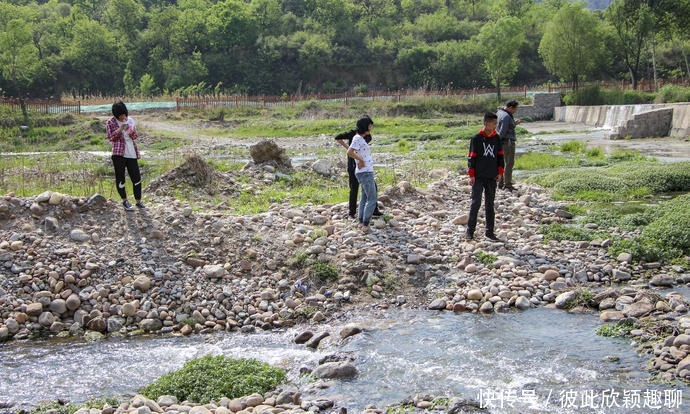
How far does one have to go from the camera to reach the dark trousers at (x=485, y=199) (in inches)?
383

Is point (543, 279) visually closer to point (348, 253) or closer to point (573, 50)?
point (348, 253)

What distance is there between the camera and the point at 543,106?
49.3 metres

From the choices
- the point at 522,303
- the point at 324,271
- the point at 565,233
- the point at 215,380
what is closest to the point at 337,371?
the point at 215,380

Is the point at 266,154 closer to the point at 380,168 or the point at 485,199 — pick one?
the point at 380,168

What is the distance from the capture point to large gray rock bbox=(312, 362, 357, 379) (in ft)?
20.5

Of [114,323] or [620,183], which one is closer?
[114,323]

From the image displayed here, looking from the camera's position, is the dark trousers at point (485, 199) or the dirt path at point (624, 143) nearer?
the dark trousers at point (485, 199)

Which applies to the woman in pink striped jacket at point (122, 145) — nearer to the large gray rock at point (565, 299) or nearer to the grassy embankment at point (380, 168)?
the grassy embankment at point (380, 168)

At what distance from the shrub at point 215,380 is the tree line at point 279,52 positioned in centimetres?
5993

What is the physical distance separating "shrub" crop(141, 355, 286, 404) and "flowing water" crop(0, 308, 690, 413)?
0.32m

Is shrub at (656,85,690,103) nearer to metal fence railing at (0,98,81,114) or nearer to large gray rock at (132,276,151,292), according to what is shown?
large gray rock at (132,276,151,292)

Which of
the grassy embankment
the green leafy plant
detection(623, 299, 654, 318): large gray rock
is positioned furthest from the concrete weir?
the green leafy plant

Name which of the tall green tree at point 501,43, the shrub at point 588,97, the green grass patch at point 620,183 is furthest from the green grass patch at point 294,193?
the tall green tree at point 501,43

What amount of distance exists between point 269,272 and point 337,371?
3.15m
